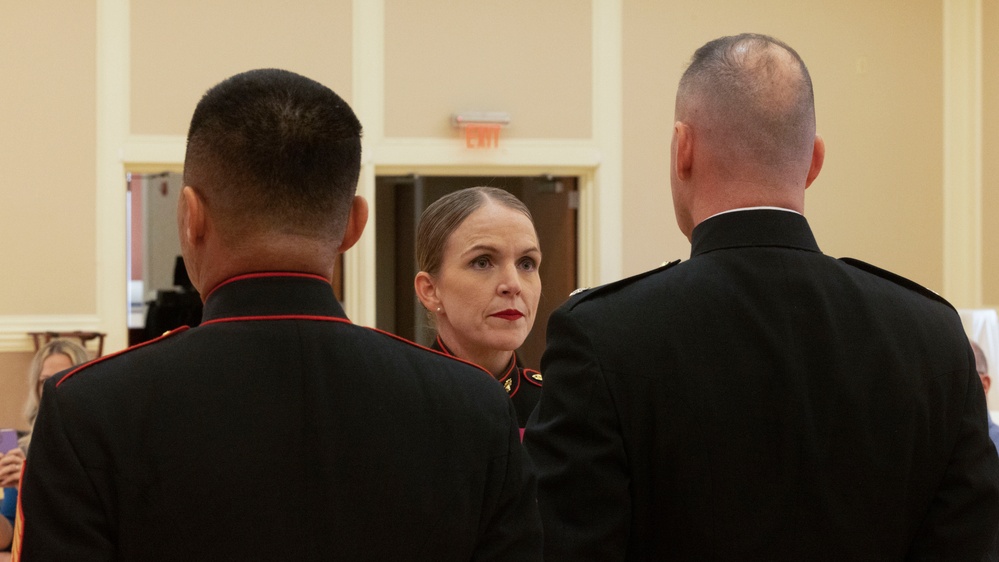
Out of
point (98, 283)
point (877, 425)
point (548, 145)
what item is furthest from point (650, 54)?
point (877, 425)

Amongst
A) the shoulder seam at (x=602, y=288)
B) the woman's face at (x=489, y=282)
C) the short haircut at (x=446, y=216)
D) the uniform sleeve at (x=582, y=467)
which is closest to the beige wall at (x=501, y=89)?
the short haircut at (x=446, y=216)

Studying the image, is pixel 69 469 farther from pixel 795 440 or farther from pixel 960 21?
pixel 960 21

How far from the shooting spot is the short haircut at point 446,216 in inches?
96.3

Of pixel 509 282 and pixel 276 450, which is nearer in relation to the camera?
pixel 276 450

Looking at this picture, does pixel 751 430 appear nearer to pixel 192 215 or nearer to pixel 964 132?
pixel 192 215

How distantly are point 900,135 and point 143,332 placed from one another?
5.85 metres

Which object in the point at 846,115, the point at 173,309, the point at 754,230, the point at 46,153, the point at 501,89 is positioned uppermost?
the point at 501,89

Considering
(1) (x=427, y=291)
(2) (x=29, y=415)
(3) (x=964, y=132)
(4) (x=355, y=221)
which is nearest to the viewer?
(4) (x=355, y=221)

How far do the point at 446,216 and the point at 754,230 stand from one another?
1.10 metres

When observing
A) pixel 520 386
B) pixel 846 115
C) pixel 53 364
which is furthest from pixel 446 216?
pixel 846 115

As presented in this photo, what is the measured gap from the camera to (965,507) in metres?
1.41

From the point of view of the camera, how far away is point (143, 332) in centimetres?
796

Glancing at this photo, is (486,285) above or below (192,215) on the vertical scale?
below

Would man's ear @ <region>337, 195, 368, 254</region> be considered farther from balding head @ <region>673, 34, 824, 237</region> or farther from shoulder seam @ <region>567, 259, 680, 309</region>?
balding head @ <region>673, 34, 824, 237</region>
